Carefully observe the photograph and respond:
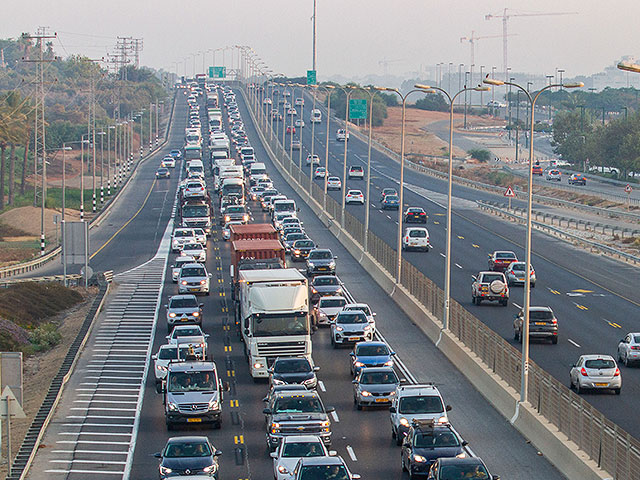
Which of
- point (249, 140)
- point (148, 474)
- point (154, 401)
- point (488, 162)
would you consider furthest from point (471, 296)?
point (488, 162)

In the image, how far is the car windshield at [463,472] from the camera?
1038 inches

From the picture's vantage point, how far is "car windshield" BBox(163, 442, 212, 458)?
96.7 ft

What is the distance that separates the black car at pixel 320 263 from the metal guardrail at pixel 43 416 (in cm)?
1510

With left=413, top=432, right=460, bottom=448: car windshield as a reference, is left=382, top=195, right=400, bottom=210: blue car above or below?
above

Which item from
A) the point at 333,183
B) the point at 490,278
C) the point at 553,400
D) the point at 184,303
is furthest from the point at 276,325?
the point at 333,183

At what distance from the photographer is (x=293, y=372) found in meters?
39.8

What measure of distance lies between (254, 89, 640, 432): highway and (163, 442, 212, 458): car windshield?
13.3 meters

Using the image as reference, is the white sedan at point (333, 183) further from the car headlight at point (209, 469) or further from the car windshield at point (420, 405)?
the car headlight at point (209, 469)

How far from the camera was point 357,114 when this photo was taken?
120688 millimetres

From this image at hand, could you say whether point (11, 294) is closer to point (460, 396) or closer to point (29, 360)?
point (29, 360)

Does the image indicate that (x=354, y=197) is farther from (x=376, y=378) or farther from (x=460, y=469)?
(x=460, y=469)

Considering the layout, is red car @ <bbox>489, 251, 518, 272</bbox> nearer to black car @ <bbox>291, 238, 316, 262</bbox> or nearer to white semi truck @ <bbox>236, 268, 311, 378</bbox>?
black car @ <bbox>291, 238, 316, 262</bbox>

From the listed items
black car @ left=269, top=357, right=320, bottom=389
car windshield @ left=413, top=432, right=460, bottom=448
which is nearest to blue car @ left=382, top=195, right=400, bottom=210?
black car @ left=269, top=357, right=320, bottom=389

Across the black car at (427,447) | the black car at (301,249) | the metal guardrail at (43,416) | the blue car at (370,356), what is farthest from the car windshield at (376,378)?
the black car at (301,249)
